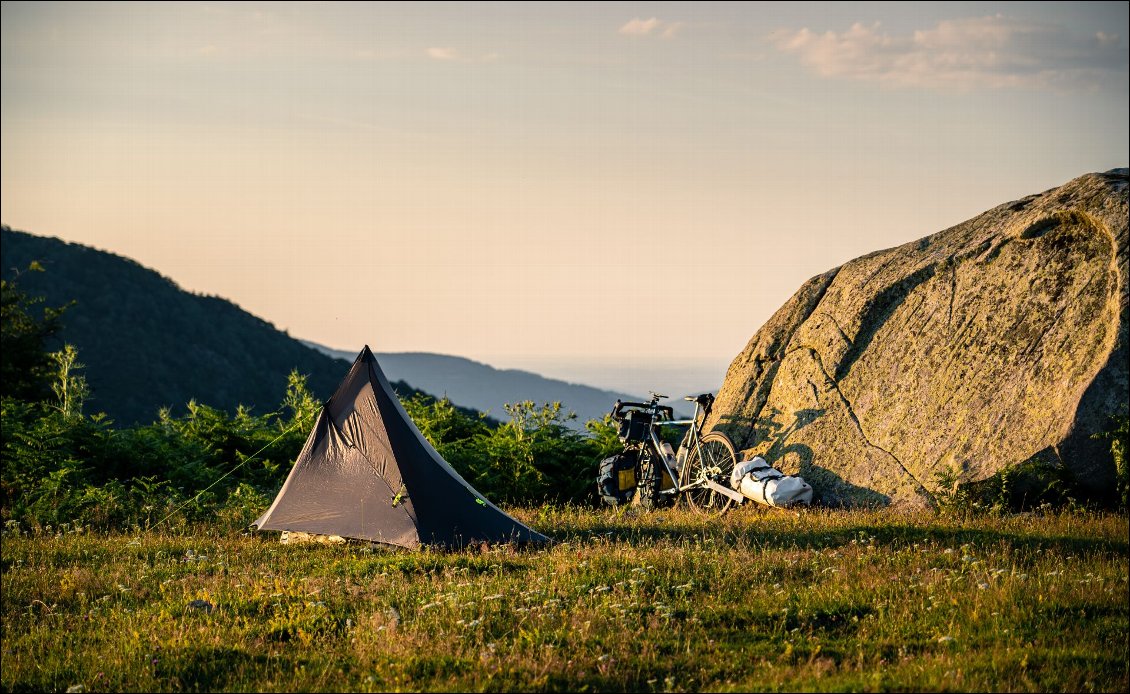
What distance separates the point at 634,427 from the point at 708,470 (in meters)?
1.77

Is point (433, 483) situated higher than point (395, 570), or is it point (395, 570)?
point (433, 483)

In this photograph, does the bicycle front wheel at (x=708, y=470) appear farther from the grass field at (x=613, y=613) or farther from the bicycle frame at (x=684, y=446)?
the grass field at (x=613, y=613)

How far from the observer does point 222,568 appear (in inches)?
464

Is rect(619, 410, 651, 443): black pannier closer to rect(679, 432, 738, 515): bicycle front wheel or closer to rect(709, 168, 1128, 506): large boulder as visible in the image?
rect(679, 432, 738, 515): bicycle front wheel

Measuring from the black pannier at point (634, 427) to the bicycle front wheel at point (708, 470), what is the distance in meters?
0.99

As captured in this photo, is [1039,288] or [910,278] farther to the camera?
[910,278]

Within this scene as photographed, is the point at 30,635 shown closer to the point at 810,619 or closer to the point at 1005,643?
the point at 810,619

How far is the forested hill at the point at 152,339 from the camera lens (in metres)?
61.1

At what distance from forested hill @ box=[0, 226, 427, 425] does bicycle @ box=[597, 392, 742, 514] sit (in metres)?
45.5

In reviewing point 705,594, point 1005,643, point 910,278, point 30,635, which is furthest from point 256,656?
point 910,278

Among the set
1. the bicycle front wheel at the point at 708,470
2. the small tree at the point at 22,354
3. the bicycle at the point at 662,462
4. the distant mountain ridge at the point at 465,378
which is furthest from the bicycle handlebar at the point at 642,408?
the distant mountain ridge at the point at 465,378

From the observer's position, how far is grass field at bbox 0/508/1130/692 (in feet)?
25.6

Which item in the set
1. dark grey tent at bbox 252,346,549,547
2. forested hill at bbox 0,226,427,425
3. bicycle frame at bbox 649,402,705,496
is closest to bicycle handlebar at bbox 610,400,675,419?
bicycle frame at bbox 649,402,705,496

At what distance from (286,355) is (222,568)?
6265cm
